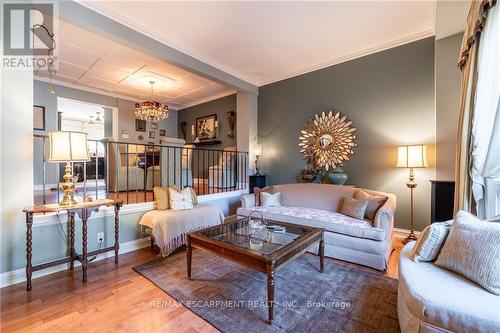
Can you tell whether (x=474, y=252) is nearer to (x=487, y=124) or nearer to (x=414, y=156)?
(x=487, y=124)

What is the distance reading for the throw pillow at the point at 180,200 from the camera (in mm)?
3110

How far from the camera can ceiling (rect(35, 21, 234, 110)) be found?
11.6 feet

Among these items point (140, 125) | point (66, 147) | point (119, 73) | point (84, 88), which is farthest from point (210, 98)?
point (66, 147)

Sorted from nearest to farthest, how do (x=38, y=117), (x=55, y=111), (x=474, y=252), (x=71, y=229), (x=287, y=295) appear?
(x=474, y=252) → (x=287, y=295) → (x=71, y=229) → (x=38, y=117) → (x=55, y=111)

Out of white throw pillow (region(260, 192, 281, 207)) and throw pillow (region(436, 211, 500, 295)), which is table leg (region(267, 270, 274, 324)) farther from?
white throw pillow (region(260, 192, 281, 207))

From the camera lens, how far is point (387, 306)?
1797 millimetres

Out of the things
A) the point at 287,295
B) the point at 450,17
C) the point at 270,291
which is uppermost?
the point at 450,17

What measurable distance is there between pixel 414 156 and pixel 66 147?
13.4 feet

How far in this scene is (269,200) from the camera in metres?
3.74

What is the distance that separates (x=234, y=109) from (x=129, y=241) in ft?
13.3

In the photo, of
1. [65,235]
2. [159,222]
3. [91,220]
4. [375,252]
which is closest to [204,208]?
[159,222]

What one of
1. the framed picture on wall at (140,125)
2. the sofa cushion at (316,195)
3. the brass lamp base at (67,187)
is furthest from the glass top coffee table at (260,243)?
the framed picture on wall at (140,125)

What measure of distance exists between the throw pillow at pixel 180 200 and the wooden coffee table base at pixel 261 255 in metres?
1.00

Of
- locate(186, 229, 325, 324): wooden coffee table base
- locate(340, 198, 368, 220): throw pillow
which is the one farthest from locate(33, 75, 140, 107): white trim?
locate(340, 198, 368, 220): throw pillow
